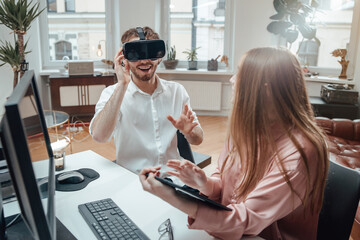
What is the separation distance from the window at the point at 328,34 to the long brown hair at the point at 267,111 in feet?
13.0

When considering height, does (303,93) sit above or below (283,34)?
below

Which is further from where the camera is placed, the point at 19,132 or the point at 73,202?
the point at 73,202

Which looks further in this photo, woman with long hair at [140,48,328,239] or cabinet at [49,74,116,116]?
cabinet at [49,74,116,116]

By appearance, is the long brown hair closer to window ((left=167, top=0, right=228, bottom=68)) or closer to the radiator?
the radiator

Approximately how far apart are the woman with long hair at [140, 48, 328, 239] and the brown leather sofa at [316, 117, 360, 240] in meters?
1.46

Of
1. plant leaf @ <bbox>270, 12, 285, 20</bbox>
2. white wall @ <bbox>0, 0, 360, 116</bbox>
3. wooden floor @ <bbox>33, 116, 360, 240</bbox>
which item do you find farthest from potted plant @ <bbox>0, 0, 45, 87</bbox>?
plant leaf @ <bbox>270, 12, 285, 20</bbox>

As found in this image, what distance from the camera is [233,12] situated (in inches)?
198

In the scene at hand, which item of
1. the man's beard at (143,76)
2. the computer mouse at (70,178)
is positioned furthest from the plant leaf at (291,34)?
the computer mouse at (70,178)

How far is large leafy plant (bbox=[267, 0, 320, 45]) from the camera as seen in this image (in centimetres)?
427

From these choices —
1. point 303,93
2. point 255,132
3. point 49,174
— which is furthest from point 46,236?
point 303,93

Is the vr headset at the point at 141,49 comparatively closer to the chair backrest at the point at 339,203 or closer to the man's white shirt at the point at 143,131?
the man's white shirt at the point at 143,131

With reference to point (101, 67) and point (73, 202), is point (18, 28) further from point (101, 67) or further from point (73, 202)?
point (73, 202)

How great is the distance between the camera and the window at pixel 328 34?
4.50 m

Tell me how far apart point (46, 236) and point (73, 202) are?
1.76 ft
